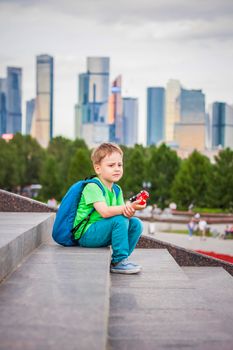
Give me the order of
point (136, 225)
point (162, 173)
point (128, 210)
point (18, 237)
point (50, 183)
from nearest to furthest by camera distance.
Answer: point (18, 237) → point (128, 210) → point (136, 225) → point (162, 173) → point (50, 183)

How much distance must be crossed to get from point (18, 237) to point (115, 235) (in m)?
1.02

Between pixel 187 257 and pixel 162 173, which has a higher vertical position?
pixel 162 173

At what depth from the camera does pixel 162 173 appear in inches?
2367

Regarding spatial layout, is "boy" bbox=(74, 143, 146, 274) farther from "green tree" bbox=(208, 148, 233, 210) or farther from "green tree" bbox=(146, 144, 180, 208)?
"green tree" bbox=(146, 144, 180, 208)

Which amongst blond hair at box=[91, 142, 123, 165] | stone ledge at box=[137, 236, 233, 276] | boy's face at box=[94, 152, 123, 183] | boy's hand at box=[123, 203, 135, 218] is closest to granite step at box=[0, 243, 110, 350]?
boy's hand at box=[123, 203, 135, 218]

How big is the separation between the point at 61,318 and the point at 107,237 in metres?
2.51

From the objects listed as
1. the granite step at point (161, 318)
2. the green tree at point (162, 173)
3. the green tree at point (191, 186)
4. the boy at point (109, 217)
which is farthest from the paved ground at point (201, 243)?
the green tree at point (162, 173)

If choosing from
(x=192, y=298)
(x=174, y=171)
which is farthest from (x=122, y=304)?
(x=174, y=171)

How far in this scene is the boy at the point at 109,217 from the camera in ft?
19.3

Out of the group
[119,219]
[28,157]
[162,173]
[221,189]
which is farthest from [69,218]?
[28,157]

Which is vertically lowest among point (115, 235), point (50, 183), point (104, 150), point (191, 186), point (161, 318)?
point (50, 183)

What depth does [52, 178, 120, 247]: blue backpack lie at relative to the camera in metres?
6.21

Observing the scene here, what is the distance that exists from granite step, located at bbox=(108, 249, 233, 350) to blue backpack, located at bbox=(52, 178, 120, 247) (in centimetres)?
68

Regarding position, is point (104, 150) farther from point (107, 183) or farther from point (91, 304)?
point (91, 304)
